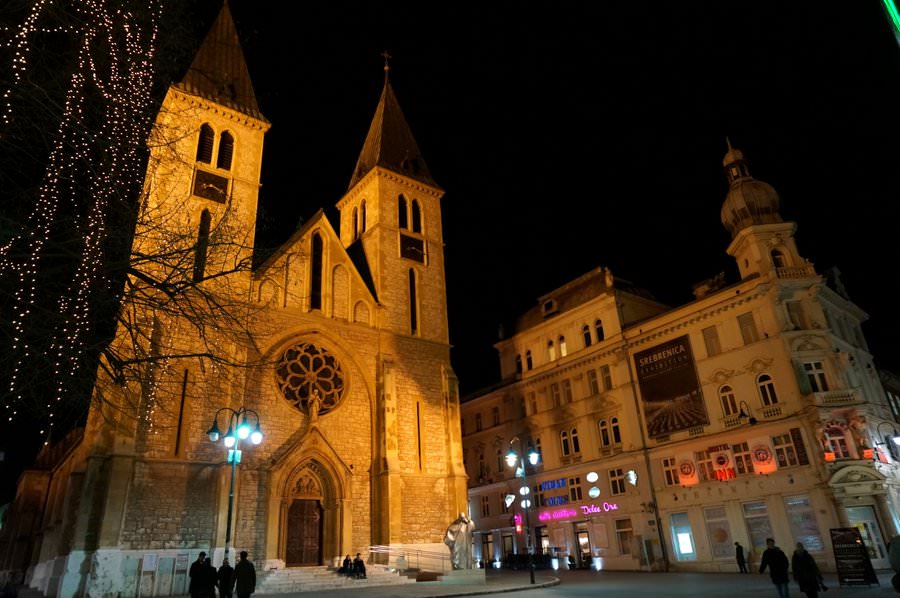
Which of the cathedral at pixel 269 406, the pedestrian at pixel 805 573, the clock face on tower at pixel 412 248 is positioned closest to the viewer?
the pedestrian at pixel 805 573

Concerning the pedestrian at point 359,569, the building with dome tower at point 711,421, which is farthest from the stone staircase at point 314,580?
the building with dome tower at point 711,421

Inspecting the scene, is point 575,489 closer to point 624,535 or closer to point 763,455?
point 624,535

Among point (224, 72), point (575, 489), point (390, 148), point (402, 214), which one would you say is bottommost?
point (575, 489)

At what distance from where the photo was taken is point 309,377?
2433 centimetres

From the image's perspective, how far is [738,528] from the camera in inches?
993

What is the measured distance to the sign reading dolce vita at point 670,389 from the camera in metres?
28.3

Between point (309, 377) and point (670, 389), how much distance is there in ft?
60.3

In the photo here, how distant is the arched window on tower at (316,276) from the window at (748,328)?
66.6 feet

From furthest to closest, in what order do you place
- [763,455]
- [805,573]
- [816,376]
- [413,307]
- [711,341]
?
[413,307] → [711,341] → [763,455] → [816,376] → [805,573]

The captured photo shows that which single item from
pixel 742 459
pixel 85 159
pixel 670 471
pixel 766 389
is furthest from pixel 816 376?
pixel 85 159

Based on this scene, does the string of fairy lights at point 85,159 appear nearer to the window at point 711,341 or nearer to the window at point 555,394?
the window at point 711,341

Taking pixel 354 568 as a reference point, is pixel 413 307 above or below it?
above

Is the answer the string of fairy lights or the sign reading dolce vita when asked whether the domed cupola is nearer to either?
the sign reading dolce vita

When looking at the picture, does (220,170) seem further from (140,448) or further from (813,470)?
(813,470)
